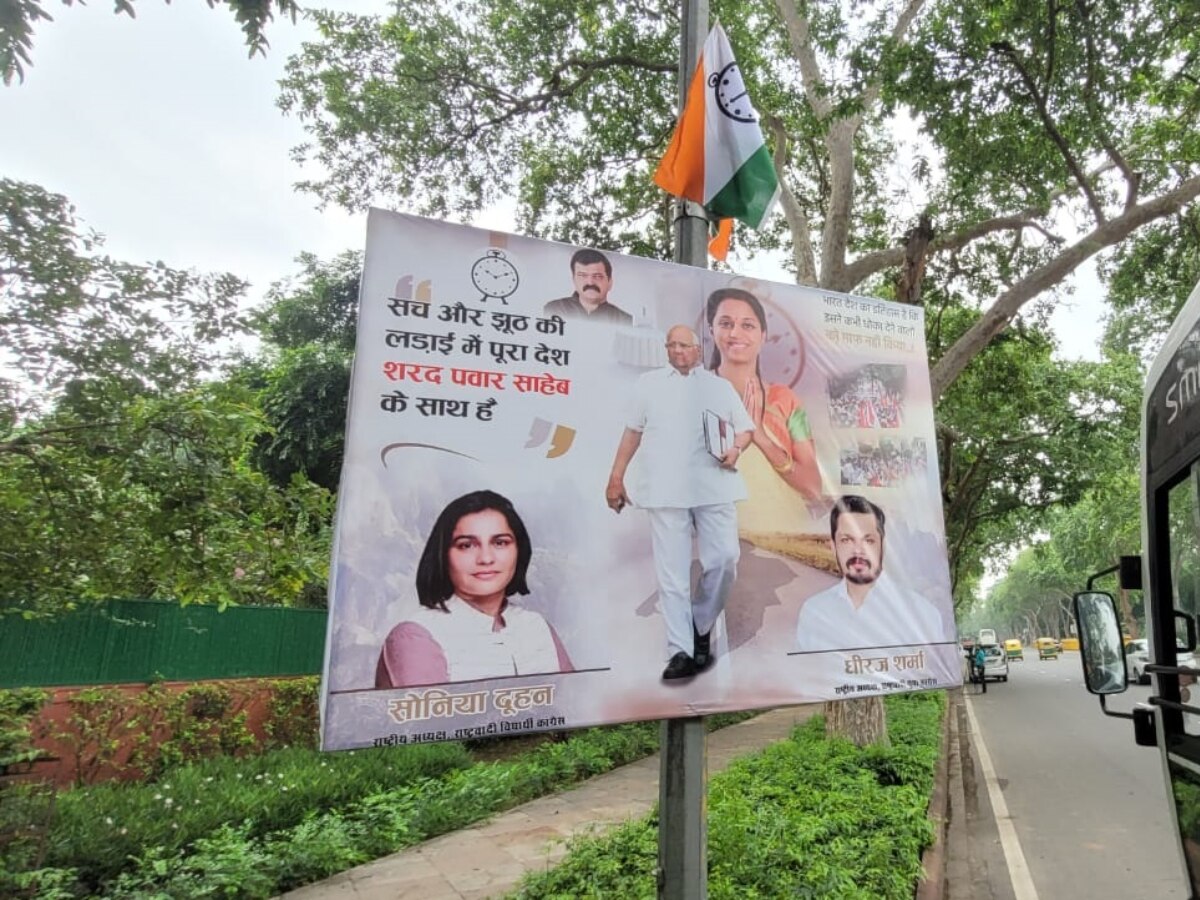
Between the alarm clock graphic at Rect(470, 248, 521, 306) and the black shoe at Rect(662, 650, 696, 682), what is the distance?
1.38 meters

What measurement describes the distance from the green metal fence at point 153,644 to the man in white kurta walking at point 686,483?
186 inches

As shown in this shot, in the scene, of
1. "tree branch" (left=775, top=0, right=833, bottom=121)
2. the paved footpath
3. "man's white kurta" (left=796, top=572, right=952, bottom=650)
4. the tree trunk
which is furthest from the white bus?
"tree branch" (left=775, top=0, right=833, bottom=121)

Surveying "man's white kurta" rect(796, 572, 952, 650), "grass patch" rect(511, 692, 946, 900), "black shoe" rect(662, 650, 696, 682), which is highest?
"man's white kurta" rect(796, 572, 952, 650)

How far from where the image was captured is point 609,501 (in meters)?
2.60

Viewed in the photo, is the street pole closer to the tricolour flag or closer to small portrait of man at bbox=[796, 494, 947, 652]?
small portrait of man at bbox=[796, 494, 947, 652]

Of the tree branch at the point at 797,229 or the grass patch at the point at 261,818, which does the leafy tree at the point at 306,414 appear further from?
the tree branch at the point at 797,229

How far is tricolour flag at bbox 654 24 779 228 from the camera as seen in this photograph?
311 centimetres

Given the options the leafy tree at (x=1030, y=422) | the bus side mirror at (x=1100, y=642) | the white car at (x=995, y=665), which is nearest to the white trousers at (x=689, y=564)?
the bus side mirror at (x=1100, y=642)

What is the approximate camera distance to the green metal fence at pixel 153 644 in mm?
6414

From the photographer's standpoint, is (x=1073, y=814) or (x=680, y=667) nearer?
(x=680, y=667)

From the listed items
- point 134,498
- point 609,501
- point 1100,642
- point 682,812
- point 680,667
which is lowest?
point 682,812

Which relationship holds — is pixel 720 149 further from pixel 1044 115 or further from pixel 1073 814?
pixel 1073 814

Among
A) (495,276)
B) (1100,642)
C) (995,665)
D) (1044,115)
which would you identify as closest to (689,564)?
(495,276)

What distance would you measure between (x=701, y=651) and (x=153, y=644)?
22.0 feet
